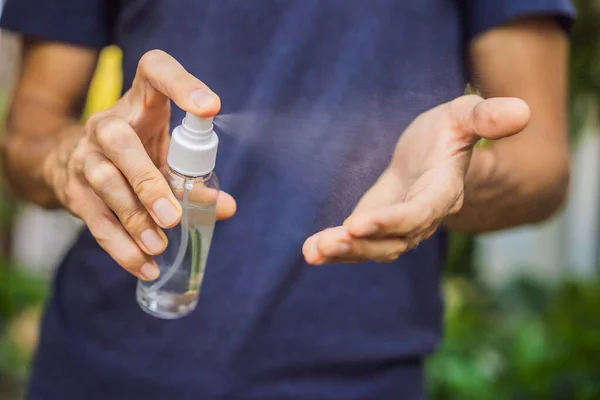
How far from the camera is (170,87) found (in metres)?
0.59

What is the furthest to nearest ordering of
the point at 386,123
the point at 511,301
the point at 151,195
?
the point at 511,301 < the point at 386,123 < the point at 151,195

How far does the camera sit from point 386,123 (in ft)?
2.34

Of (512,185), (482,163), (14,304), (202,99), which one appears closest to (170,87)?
(202,99)

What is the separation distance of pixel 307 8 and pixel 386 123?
0.79 feet

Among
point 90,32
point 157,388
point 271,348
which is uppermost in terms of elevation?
point 90,32

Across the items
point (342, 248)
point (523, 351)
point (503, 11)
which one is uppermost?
point (503, 11)

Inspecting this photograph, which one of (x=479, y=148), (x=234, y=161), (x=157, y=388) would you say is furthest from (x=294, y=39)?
(x=157, y=388)

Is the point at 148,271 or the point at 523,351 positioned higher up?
the point at 148,271

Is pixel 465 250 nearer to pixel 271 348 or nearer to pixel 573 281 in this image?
pixel 573 281

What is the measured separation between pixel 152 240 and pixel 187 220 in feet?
0.27

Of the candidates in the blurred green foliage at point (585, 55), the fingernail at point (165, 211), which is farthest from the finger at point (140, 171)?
the blurred green foliage at point (585, 55)

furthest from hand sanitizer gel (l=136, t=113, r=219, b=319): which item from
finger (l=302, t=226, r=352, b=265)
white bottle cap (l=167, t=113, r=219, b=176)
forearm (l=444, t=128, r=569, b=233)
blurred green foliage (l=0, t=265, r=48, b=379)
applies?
blurred green foliage (l=0, t=265, r=48, b=379)

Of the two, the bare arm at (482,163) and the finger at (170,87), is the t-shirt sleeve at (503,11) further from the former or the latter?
the finger at (170,87)

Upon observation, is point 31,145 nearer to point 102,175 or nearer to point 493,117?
point 102,175
